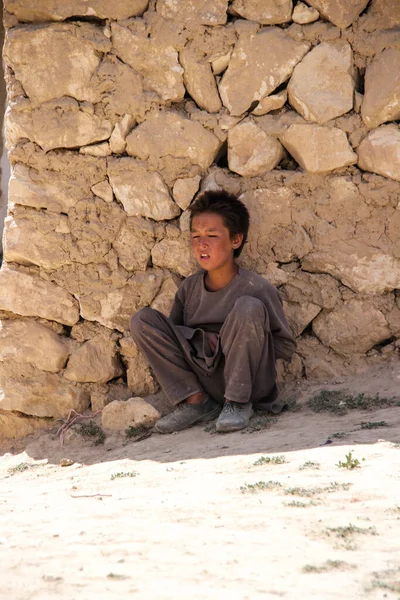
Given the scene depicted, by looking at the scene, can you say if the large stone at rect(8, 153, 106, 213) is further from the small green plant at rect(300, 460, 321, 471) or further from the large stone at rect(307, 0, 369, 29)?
the small green plant at rect(300, 460, 321, 471)

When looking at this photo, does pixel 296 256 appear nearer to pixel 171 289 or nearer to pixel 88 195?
pixel 171 289

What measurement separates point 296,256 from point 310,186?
0.38 m

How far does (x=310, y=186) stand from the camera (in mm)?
3721

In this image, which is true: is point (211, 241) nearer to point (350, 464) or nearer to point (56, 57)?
point (56, 57)

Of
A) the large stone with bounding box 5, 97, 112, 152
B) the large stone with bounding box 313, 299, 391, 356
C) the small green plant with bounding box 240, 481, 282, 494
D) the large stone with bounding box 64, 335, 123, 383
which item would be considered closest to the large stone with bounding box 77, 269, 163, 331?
the large stone with bounding box 64, 335, 123, 383

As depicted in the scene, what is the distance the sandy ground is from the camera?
156 centimetres

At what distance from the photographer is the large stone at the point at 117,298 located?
12.5ft

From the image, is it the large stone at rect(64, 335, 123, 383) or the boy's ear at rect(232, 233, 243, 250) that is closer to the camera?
the boy's ear at rect(232, 233, 243, 250)

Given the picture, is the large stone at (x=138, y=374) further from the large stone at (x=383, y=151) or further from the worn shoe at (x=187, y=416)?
the large stone at (x=383, y=151)

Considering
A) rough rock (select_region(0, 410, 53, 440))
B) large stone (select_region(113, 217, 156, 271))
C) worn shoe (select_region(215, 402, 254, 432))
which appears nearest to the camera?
worn shoe (select_region(215, 402, 254, 432))

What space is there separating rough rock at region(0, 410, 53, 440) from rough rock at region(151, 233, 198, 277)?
1105mm

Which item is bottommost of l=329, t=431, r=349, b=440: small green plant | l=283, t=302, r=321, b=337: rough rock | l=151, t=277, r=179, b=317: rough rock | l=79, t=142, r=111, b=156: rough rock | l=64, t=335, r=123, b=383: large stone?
l=329, t=431, r=349, b=440: small green plant

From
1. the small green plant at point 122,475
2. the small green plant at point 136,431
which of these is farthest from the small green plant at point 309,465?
the small green plant at point 136,431

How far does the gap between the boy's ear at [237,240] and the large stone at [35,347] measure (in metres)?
Answer: 1.09
